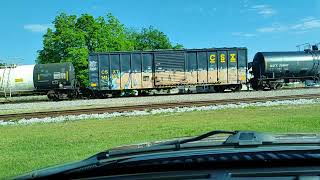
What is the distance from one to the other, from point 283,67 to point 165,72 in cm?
915

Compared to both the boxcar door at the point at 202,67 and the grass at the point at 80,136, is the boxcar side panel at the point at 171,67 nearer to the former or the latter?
the boxcar door at the point at 202,67

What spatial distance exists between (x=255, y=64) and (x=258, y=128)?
85.3 feet

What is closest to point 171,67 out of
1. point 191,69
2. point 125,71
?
point 191,69

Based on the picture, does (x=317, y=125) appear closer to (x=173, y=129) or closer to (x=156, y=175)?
(x=173, y=129)

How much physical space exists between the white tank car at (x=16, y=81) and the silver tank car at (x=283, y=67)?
17491 millimetres

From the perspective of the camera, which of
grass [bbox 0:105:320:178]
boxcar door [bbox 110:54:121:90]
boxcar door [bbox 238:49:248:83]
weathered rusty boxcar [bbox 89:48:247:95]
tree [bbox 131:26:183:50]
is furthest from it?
tree [bbox 131:26:183:50]

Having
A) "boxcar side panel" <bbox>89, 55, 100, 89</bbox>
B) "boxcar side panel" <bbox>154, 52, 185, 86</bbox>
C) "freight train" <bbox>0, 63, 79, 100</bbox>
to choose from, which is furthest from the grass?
"boxcar side panel" <bbox>154, 52, 185, 86</bbox>

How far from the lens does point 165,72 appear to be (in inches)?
1439

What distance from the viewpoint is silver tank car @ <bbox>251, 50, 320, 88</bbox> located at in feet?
121

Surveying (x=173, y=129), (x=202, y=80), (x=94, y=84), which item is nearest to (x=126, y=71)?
(x=94, y=84)

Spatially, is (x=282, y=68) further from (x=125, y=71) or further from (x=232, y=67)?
(x=125, y=71)

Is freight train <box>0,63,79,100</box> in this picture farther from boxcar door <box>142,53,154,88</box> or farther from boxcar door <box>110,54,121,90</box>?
boxcar door <box>142,53,154,88</box>

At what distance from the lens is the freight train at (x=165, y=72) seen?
116 feet

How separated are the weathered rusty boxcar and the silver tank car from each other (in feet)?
4.45
